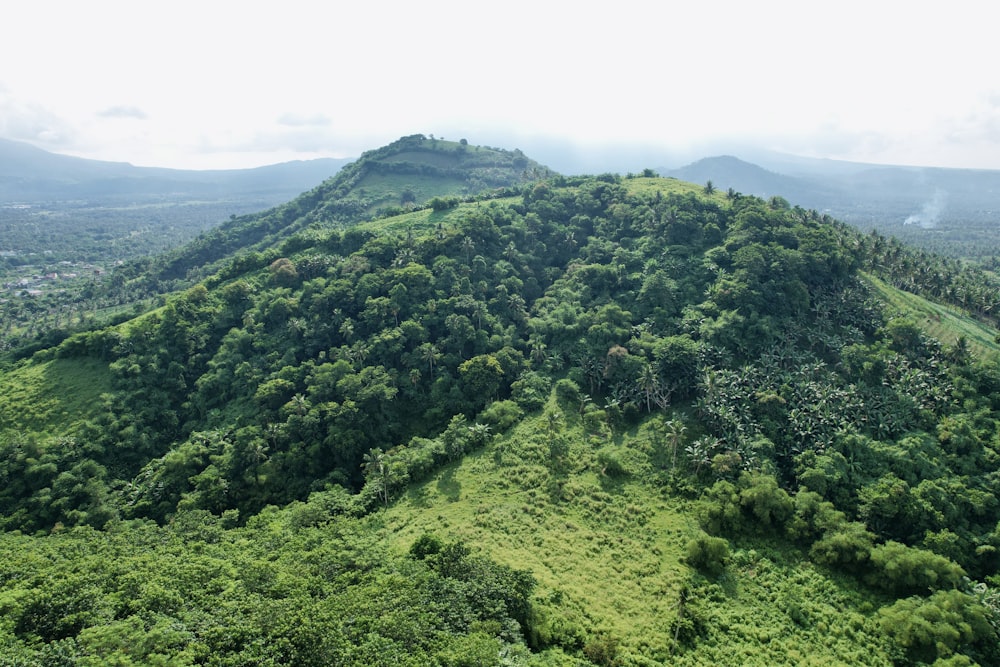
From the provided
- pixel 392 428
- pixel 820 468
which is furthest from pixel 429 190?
pixel 820 468


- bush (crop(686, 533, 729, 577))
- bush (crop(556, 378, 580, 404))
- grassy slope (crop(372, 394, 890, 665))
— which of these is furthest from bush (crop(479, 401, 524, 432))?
bush (crop(686, 533, 729, 577))

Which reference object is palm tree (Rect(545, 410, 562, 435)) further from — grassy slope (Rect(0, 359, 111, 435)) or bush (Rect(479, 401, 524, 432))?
grassy slope (Rect(0, 359, 111, 435))

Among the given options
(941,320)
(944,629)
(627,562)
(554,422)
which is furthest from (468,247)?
(944,629)

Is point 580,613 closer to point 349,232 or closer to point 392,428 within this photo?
point 392,428

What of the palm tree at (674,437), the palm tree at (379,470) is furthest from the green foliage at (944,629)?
the palm tree at (379,470)

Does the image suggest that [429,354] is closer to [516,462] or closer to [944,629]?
[516,462]

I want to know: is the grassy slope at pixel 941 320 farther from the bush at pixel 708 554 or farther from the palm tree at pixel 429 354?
the palm tree at pixel 429 354
